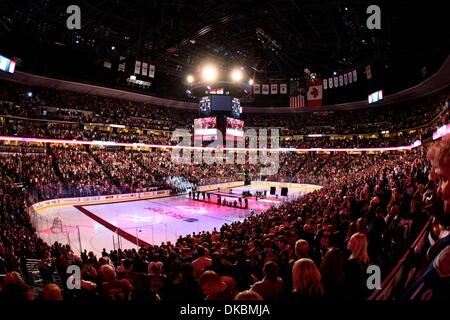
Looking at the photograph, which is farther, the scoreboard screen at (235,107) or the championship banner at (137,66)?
the scoreboard screen at (235,107)

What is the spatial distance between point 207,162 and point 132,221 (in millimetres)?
30233

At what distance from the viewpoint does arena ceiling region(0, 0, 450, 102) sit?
19531 mm

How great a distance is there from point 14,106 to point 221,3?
26169 mm

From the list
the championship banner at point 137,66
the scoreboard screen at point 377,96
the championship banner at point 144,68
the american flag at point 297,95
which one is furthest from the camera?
the american flag at point 297,95

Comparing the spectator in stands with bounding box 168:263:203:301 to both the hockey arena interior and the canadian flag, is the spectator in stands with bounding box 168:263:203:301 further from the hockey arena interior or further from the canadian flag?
the canadian flag

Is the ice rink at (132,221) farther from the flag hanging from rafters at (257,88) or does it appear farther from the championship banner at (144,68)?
the flag hanging from rafters at (257,88)

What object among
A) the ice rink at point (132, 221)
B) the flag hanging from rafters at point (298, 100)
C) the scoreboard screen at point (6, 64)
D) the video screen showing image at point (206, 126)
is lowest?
the ice rink at point (132, 221)

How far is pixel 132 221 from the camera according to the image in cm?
1970

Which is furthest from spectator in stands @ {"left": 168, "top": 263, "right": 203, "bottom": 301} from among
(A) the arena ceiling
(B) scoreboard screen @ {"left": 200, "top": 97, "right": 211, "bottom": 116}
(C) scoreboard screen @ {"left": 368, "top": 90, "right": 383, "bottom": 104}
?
(B) scoreboard screen @ {"left": 200, "top": 97, "right": 211, "bottom": 116}

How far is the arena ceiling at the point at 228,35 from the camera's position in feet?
64.1

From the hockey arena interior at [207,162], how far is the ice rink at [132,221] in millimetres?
204

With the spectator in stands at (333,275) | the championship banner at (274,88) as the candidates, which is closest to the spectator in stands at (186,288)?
the spectator in stands at (333,275)

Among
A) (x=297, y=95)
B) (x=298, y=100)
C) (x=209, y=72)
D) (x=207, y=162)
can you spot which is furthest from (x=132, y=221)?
(x=297, y=95)

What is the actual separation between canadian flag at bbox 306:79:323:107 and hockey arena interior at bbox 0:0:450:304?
8.4 inches
